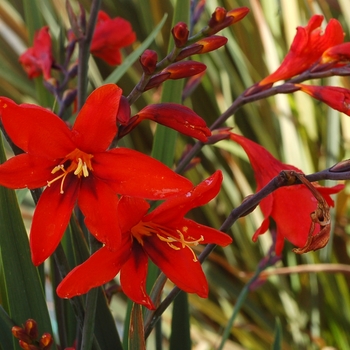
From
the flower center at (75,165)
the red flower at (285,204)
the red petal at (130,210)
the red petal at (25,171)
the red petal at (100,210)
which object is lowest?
the red flower at (285,204)

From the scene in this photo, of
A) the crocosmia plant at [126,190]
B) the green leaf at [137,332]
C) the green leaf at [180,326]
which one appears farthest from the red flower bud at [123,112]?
the green leaf at [180,326]

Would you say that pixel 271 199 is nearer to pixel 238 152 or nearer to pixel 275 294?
pixel 238 152

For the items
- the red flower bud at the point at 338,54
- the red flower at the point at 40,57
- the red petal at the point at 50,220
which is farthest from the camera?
the red flower at the point at 40,57

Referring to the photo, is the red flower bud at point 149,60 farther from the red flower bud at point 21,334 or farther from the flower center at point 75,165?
the red flower bud at point 21,334

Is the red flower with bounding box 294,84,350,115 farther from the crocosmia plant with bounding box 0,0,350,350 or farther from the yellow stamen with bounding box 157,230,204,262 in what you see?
the yellow stamen with bounding box 157,230,204,262

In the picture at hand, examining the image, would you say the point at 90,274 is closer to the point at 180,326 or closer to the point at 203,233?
the point at 203,233

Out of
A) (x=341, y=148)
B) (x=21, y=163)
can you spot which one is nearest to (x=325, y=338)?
(x=341, y=148)

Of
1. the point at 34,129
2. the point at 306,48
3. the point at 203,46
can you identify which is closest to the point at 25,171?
the point at 34,129
